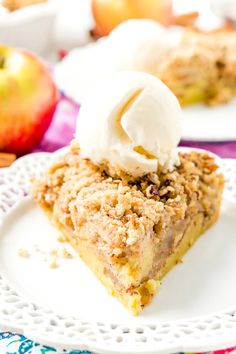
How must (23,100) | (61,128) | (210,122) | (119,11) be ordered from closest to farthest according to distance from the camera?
(23,100) < (210,122) < (61,128) < (119,11)

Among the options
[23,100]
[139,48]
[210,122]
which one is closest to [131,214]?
[23,100]

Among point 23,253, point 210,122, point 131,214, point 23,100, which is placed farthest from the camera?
point 210,122

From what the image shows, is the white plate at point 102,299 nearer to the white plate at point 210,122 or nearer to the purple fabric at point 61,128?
the white plate at point 210,122

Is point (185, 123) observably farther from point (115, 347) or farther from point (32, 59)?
point (115, 347)

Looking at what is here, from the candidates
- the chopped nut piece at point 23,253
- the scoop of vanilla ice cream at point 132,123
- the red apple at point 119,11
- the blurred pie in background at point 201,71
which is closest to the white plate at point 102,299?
the chopped nut piece at point 23,253

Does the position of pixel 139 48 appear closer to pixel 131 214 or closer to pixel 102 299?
pixel 131 214

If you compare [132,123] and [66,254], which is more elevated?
[132,123]

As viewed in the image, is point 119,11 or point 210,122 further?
point 119,11

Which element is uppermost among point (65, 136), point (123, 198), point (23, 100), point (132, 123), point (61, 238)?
point (132, 123)
